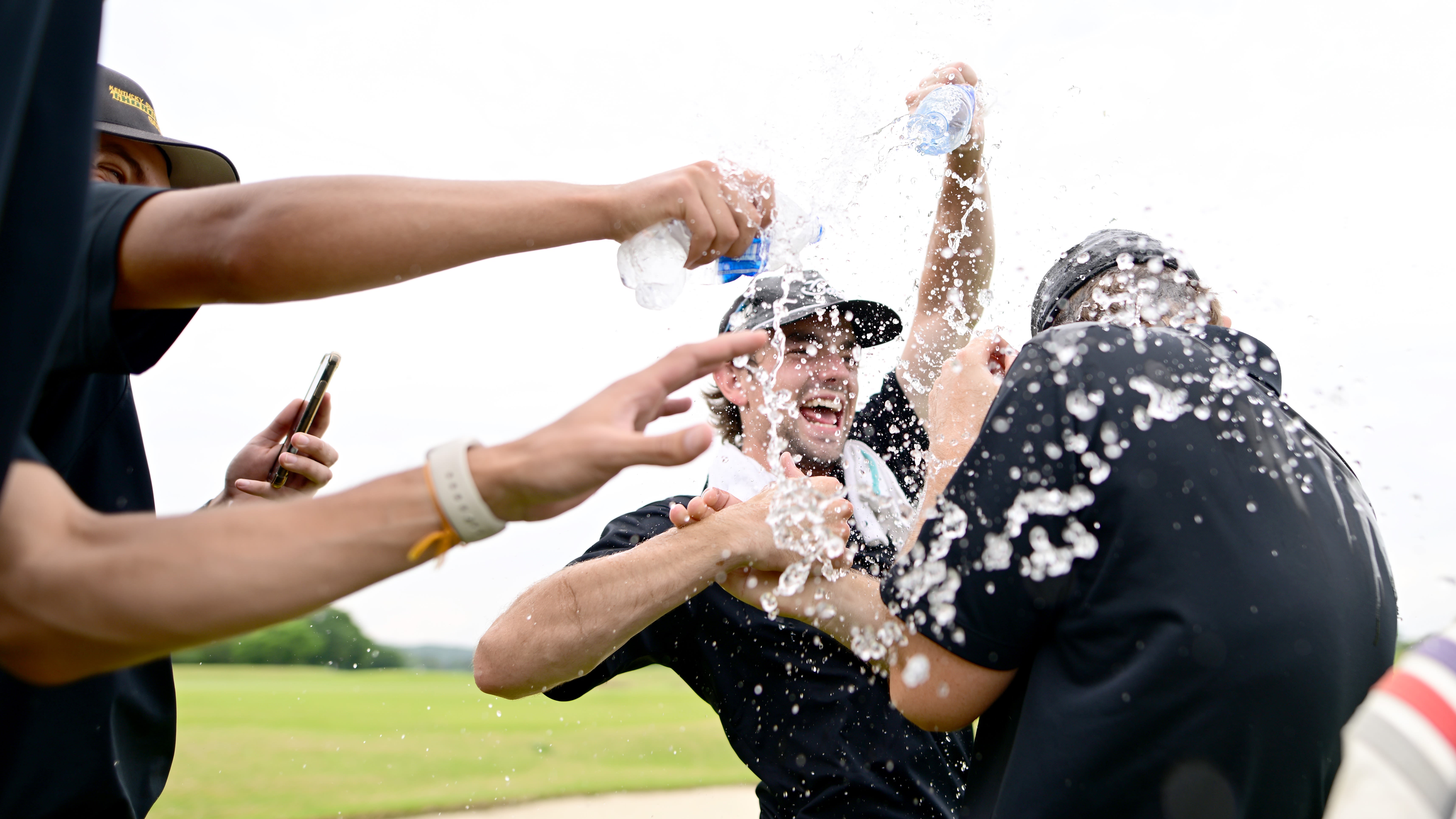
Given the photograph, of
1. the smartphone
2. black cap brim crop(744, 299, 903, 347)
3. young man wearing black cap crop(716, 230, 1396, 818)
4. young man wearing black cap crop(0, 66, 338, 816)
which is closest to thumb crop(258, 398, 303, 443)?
the smartphone

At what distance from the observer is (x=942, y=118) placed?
2.57 m

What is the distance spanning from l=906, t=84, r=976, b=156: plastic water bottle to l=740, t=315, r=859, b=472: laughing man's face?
0.76 metres

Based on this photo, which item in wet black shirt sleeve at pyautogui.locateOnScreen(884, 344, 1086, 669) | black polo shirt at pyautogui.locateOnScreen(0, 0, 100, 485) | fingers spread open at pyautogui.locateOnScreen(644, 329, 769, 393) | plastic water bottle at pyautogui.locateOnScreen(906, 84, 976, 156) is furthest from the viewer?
plastic water bottle at pyautogui.locateOnScreen(906, 84, 976, 156)

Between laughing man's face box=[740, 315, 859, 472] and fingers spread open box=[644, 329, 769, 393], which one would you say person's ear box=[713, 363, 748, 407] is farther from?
fingers spread open box=[644, 329, 769, 393]

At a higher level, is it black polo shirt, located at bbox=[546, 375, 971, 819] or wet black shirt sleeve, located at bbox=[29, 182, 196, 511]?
wet black shirt sleeve, located at bbox=[29, 182, 196, 511]

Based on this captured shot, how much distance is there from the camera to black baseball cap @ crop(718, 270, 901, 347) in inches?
117

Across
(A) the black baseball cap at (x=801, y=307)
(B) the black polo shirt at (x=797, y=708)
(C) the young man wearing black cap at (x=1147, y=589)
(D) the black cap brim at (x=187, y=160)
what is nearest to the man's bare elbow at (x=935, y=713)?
(C) the young man wearing black cap at (x=1147, y=589)

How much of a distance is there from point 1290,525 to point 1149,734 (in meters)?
0.41

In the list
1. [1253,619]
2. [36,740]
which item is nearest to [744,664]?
[1253,619]

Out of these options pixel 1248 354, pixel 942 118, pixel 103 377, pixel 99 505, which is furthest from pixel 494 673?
pixel 942 118

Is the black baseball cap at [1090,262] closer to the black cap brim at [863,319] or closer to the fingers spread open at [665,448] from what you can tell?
the black cap brim at [863,319]

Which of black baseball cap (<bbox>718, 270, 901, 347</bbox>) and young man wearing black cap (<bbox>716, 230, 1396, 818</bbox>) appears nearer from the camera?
young man wearing black cap (<bbox>716, 230, 1396, 818</bbox>)

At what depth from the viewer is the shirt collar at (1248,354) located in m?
1.57

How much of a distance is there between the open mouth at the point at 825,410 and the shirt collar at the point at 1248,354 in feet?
4.87
